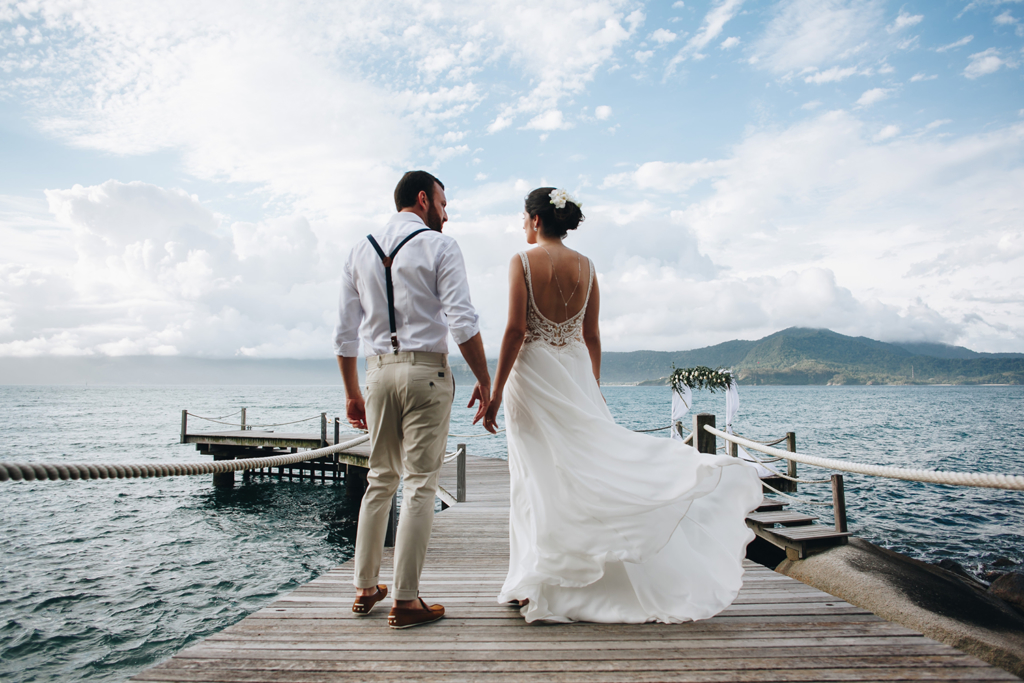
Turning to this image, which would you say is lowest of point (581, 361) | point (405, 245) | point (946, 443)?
point (946, 443)

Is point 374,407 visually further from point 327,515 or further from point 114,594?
point 327,515

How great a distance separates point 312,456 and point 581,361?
2250 mm

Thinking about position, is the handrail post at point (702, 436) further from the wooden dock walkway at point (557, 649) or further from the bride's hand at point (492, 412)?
the bride's hand at point (492, 412)

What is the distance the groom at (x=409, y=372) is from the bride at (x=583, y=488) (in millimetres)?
295

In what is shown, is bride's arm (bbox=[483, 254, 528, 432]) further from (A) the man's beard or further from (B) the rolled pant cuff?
(B) the rolled pant cuff

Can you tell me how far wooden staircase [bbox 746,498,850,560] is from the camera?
620 cm

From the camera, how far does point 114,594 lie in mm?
7949

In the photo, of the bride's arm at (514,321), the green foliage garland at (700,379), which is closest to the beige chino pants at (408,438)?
the bride's arm at (514,321)

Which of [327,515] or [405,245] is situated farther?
[327,515]

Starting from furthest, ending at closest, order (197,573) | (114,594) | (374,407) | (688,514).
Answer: (197,573) < (114,594) < (688,514) < (374,407)

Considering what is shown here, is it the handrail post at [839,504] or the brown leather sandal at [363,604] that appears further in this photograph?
the handrail post at [839,504]

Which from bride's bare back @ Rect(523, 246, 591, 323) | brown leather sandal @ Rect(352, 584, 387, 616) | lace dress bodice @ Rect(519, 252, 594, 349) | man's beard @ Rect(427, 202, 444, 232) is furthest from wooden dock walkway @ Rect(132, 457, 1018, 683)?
man's beard @ Rect(427, 202, 444, 232)

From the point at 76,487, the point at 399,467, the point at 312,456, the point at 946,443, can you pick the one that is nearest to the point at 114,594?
the point at 312,456

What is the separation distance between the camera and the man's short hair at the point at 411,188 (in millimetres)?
2699
